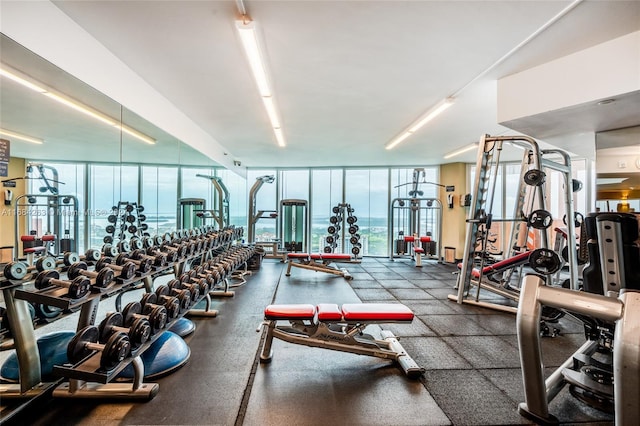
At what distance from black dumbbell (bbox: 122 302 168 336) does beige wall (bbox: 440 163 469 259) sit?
663 centimetres

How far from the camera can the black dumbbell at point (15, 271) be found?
146cm

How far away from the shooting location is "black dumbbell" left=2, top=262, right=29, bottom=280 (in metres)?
1.46

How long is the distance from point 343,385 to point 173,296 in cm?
139

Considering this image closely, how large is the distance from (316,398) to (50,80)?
2627 millimetres

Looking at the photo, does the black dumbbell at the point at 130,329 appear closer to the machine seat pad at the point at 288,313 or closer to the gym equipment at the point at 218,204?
the machine seat pad at the point at 288,313

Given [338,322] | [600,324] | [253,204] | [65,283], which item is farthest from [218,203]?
[600,324]

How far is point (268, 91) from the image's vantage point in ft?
9.62

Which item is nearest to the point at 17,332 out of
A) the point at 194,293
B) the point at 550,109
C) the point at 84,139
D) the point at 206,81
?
the point at 194,293

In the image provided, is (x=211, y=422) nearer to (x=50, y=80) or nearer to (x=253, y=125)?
(x=50, y=80)

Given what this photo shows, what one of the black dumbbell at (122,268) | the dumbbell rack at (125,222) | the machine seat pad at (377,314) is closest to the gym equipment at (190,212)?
the dumbbell rack at (125,222)

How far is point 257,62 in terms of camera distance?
2.32 m

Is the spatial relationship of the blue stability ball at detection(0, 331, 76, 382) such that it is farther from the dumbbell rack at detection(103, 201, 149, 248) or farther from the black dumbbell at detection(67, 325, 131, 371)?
the dumbbell rack at detection(103, 201, 149, 248)

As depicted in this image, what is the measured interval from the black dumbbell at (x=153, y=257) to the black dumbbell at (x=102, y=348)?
0.77 meters

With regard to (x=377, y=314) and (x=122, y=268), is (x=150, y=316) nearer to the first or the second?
(x=122, y=268)
